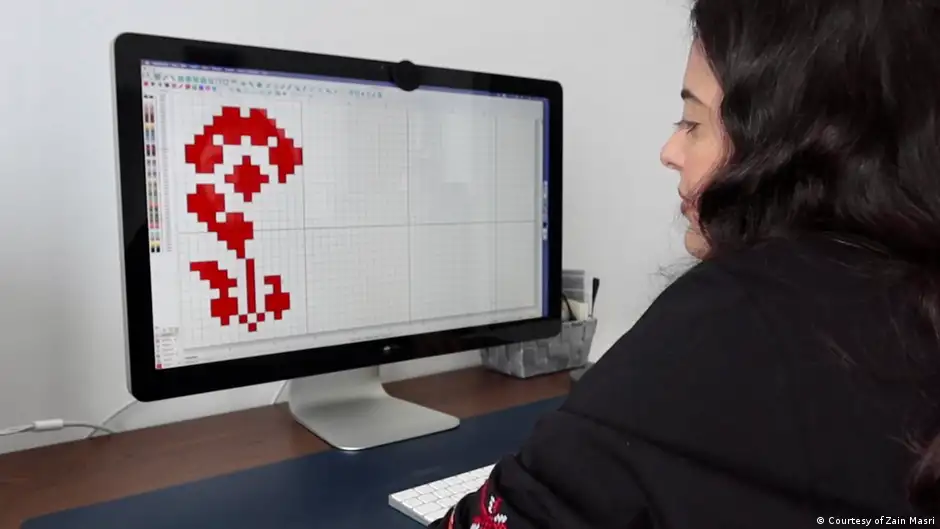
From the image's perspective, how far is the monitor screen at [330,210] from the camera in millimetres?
844

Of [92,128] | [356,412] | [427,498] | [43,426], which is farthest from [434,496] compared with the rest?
[92,128]

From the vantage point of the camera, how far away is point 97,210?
3.26 feet

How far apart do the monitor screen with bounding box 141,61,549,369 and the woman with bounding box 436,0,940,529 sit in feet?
1.36

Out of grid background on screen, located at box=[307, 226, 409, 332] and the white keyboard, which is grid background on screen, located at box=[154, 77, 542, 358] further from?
the white keyboard

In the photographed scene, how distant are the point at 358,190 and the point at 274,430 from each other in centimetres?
31

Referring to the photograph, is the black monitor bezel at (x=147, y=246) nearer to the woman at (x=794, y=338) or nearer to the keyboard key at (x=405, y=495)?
the keyboard key at (x=405, y=495)

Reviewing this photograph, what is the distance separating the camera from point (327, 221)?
0.95 m

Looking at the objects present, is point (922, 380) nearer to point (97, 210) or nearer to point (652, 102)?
point (97, 210)

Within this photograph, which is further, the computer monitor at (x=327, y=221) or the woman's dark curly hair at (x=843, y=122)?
the computer monitor at (x=327, y=221)

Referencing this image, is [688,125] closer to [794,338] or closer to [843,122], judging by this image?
[843,122]

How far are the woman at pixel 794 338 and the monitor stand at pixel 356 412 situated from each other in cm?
40

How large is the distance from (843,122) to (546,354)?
776mm

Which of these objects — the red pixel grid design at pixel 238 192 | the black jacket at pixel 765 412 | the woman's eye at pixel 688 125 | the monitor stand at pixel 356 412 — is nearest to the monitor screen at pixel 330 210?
the red pixel grid design at pixel 238 192

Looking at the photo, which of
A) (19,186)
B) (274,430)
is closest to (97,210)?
(19,186)
